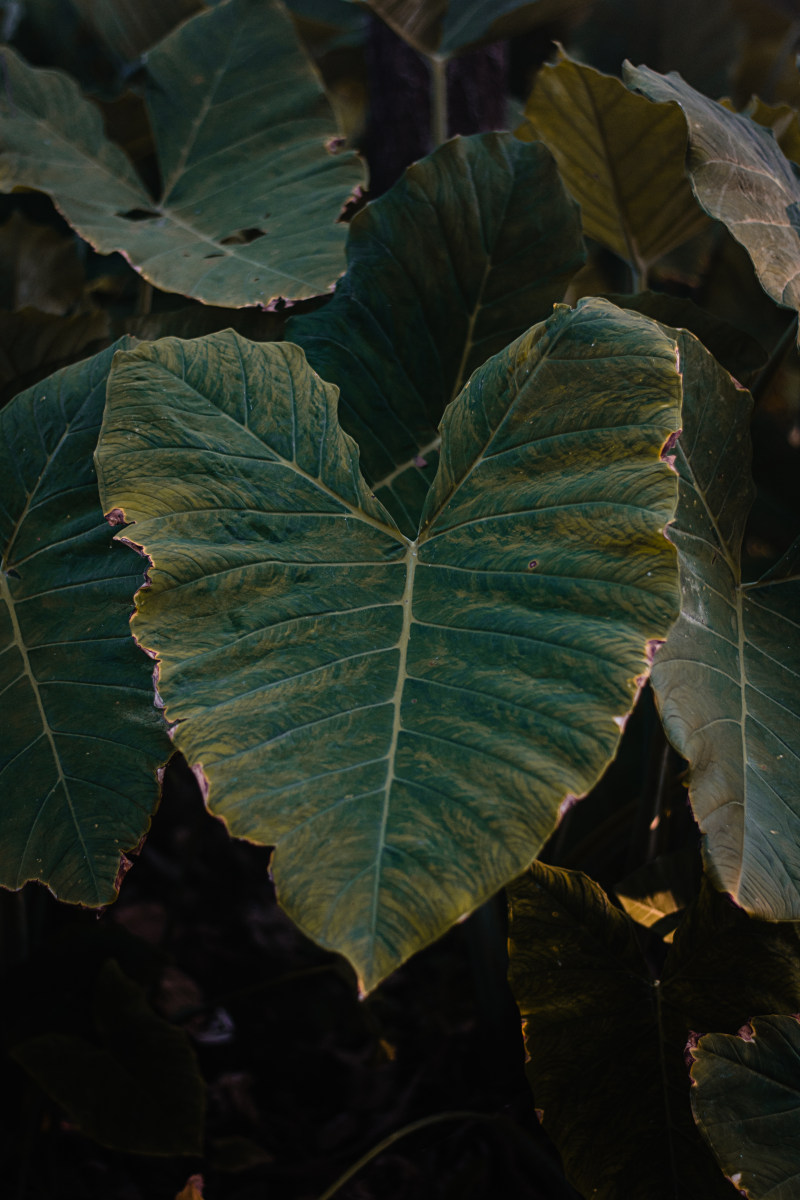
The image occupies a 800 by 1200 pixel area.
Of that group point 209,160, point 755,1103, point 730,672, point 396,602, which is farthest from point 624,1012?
point 209,160

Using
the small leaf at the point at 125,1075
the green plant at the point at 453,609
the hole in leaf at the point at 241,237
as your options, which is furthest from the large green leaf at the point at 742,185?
the small leaf at the point at 125,1075

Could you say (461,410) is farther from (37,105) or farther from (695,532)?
(37,105)

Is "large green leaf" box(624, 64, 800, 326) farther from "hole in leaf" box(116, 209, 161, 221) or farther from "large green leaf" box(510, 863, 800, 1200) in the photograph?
"hole in leaf" box(116, 209, 161, 221)

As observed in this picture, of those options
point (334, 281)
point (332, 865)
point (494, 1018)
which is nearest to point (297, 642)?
point (332, 865)

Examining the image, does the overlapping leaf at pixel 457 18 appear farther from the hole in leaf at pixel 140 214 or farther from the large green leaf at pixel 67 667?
the large green leaf at pixel 67 667

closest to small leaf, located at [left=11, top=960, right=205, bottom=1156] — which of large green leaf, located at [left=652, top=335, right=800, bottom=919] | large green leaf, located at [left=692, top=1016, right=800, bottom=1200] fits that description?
large green leaf, located at [left=692, top=1016, right=800, bottom=1200]

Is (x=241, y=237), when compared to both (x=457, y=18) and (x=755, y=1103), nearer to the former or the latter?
(x=457, y=18)

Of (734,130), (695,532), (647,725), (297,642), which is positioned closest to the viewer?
(297,642)
